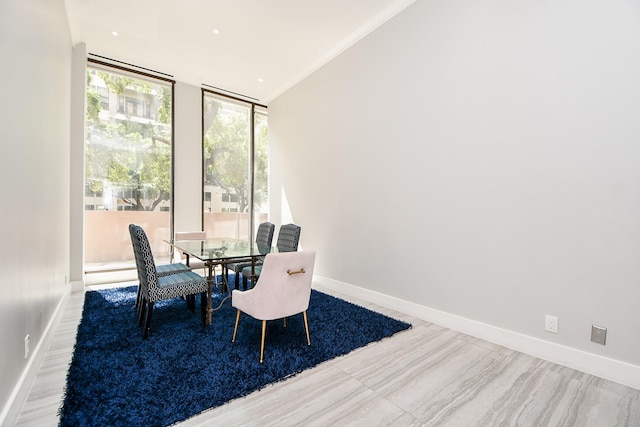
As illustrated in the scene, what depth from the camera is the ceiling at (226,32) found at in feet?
10.9

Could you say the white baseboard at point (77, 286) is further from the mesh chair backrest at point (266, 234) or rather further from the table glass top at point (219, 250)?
the mesh chair backrest at point (266, 234)

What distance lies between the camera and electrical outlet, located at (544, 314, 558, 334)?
2252 mm

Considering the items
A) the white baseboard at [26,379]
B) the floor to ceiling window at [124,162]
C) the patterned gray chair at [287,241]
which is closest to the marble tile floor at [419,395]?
the white baseboard at [26,379]

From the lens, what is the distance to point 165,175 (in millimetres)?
5051

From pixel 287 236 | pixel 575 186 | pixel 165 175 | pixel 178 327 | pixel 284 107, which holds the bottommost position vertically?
pixel 178 327

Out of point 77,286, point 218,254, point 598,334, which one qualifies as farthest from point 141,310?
point 598,334

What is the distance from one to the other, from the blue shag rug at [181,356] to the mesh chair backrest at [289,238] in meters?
0.78

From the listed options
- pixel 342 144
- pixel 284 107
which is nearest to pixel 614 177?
pixel 342 144

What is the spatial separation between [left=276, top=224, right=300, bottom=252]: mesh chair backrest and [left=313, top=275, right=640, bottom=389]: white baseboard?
1.23 m

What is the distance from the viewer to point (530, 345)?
2367mm

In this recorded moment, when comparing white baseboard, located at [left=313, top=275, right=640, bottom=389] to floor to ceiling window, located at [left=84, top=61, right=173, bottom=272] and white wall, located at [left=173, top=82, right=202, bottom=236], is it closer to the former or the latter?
white wall, located at [left=173, top=82, right=202, bottom=236]

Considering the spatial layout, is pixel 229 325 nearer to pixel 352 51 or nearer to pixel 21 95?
pixel 21 95

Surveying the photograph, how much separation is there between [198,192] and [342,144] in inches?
113

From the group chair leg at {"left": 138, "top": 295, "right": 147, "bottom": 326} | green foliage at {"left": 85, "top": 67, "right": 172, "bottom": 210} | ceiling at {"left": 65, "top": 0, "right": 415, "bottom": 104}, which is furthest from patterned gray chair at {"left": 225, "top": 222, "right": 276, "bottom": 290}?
ceiling at {"left": 65, "top": 0, "right": 415, "bottom": 104}
